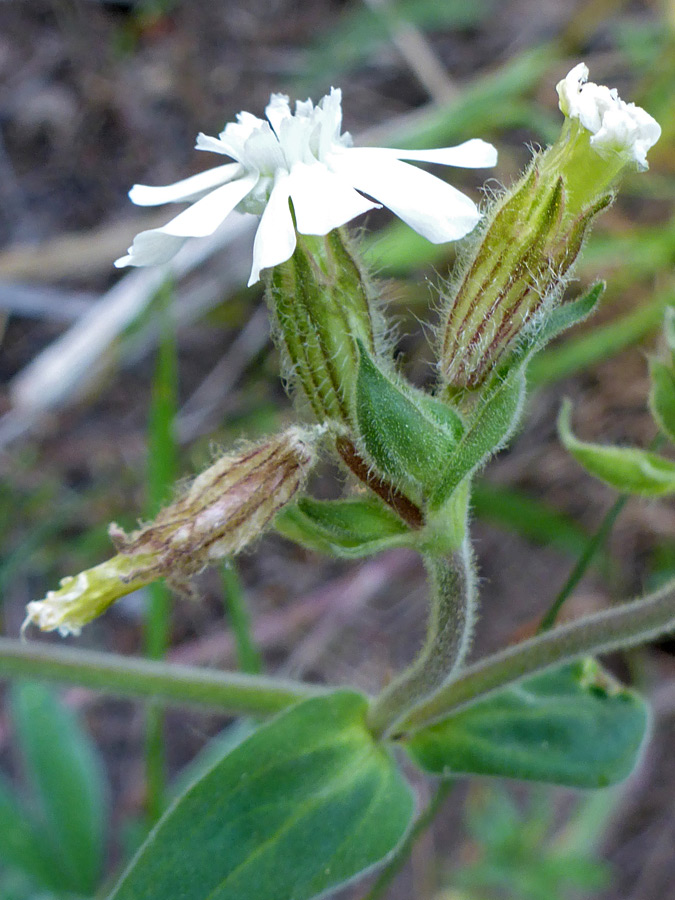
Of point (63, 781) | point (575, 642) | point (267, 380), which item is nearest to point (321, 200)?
point (575, 642)

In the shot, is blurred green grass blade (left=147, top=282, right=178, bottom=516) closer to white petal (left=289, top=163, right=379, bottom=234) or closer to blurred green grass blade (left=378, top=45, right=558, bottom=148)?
white petal (left=289, top=163, right=379, bottom=234)

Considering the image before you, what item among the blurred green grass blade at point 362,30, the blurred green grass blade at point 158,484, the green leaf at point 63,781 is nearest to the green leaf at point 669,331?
the blurred green grass blade at point 158,484

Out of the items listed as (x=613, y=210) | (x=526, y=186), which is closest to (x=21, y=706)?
(x=526, y=186)

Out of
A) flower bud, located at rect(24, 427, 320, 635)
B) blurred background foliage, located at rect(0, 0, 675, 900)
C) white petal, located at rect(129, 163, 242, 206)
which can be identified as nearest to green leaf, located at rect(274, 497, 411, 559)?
flower bud, located at rect(24, 427, 320, 635)

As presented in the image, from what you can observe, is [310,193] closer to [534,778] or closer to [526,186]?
[526,186]

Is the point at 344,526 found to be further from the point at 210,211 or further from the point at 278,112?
the point at 278,112

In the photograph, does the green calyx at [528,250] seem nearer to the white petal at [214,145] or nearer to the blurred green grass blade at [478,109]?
the white petal at [214,145]
